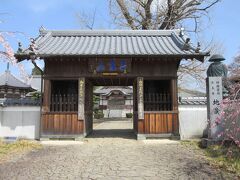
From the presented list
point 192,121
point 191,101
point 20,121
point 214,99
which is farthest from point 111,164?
point 20,121

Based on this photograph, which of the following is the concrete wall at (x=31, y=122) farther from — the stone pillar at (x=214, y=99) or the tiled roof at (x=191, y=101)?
the stone pillar at (x=214, y=99)

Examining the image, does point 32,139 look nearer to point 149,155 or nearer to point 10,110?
point 10,110

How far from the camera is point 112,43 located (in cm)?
1533

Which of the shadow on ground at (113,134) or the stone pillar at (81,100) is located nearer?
the stone pillar at (81,100)

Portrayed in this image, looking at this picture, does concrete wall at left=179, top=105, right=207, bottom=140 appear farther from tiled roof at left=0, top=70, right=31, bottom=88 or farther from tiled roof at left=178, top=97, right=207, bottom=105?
tiled roof at left=0, top=70, right=31, bottom=88

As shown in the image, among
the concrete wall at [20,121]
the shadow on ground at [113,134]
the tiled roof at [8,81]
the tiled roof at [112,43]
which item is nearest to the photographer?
the tiled roof at [112,43]

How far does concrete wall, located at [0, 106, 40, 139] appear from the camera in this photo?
1334 centimetres

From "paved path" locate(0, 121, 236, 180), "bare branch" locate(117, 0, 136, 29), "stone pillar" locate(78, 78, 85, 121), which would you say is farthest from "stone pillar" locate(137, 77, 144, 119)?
"bare branch" locate(117, 0, 136, 29)

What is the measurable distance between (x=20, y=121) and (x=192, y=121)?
8269 mm

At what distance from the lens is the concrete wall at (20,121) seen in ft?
43.8

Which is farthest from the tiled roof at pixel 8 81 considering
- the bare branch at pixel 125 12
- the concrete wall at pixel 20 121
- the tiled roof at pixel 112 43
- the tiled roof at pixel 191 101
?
the tiled roof at pixel 191 101

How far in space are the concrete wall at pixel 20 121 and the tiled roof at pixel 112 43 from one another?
2779 mm

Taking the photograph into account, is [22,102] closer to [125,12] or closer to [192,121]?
[192,121]

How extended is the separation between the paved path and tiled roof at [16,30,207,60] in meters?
4.46
